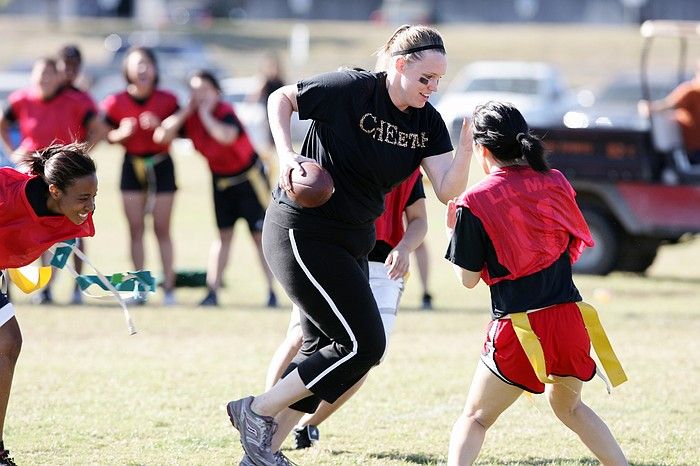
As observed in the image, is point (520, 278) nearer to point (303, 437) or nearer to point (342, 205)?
point (342, 205)

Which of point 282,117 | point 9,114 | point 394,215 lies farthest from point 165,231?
point 282,117

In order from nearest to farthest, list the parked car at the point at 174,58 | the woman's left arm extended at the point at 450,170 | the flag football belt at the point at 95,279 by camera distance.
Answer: the woman's left arm extended at the point at 450,170 → the flag football belt at the point at 95,279 → the parked car at the point at 174,58

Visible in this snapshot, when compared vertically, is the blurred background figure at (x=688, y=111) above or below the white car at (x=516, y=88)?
above

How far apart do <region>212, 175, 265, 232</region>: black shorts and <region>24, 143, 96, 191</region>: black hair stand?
5141 millimetres

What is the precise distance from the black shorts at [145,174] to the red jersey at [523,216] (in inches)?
234

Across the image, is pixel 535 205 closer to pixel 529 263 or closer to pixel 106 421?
pixel 529 263

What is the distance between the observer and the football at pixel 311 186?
457 cm

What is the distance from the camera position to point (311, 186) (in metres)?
4.57

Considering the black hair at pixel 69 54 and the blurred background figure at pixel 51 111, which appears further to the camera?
the black hair at pixel 69 54

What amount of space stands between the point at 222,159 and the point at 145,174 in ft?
2.24

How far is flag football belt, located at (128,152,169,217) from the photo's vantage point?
33.3 feet

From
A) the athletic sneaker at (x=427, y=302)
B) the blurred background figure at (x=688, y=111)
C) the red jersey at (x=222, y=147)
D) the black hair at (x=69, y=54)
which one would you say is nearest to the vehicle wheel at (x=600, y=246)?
the blurred background figure at (x=688, y=111)

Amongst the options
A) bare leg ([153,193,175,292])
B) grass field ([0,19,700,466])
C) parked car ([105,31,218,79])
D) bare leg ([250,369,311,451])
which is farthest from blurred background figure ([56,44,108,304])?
parked car ([105,31,218,79])

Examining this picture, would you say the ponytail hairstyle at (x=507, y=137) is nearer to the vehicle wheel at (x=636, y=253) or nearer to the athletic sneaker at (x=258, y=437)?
the athletic sneaker at (x=258, y=437)
